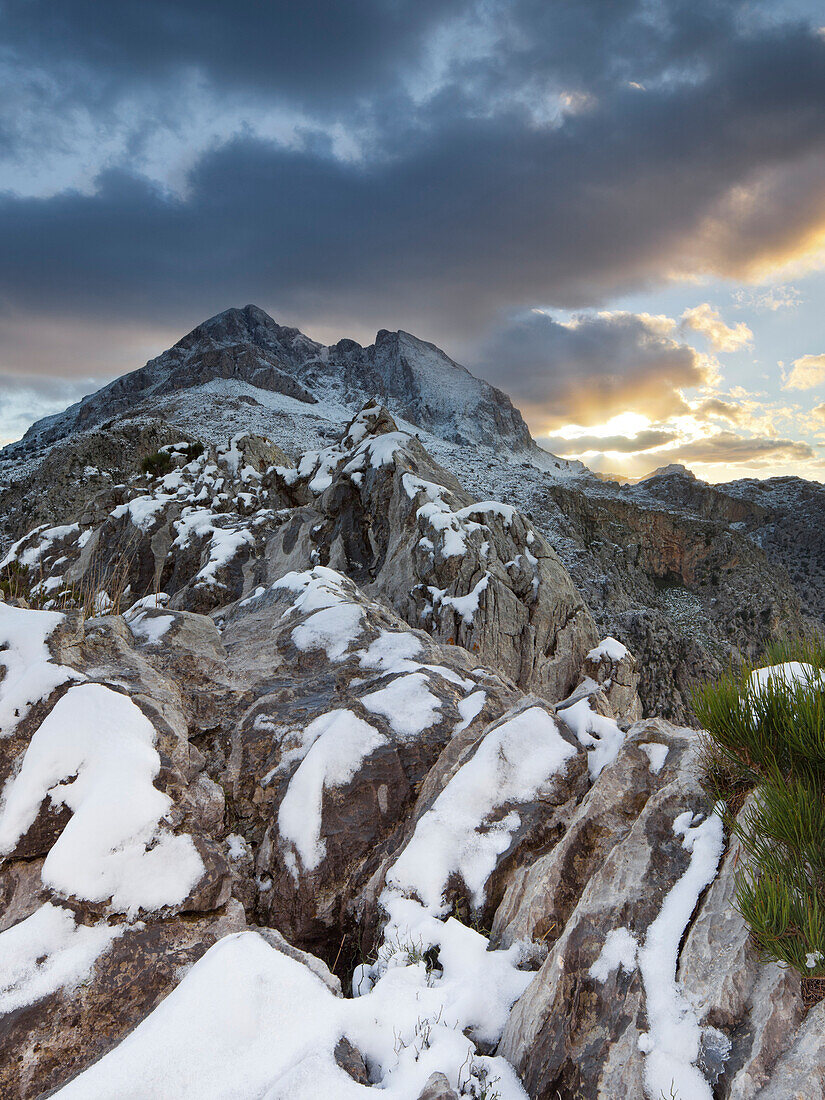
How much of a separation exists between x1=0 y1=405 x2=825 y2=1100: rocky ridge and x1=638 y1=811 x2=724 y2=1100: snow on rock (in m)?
0.01

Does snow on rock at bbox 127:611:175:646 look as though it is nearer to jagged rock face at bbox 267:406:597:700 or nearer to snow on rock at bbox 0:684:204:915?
snow on rock at bbox 0:684:204:915

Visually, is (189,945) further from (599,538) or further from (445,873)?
(599,538)

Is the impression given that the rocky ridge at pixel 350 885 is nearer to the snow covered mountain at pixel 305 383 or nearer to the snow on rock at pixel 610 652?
the snow on rock at pixel 610 652

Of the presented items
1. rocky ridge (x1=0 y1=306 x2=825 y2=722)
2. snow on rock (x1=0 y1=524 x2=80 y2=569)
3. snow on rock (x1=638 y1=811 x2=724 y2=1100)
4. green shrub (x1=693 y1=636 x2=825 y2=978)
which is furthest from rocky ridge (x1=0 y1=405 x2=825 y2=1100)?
snow on rock (x1=0 y1=524 x2=80 y2=569)

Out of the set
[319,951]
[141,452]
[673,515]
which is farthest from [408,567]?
[673,515]

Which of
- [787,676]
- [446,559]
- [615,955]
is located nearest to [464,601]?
[446,559]

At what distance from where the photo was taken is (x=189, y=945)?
3707 millimetres

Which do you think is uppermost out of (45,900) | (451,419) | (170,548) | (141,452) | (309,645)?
(451,419)

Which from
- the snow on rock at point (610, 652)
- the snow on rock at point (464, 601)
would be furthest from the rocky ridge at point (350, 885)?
the snow on rock at point (610, 652)

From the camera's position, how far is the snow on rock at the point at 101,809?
3816 millimetres

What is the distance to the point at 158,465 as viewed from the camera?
107 ft

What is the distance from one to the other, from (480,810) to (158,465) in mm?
33204

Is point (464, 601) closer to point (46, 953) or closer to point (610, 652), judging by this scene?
point (610, 652)

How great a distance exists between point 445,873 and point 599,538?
59.4 m
